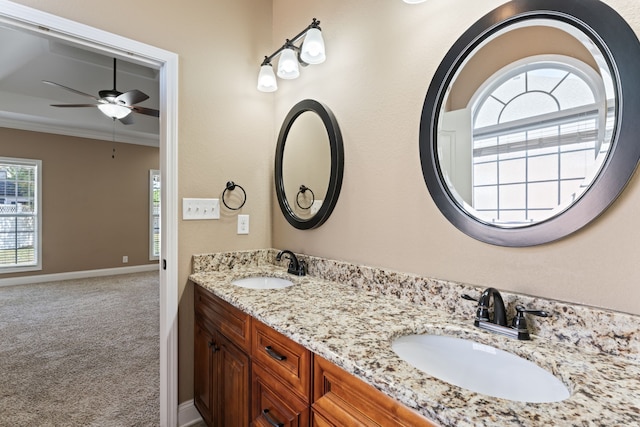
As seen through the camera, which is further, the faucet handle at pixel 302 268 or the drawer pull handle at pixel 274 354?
the faucet handle at pixel 302 268

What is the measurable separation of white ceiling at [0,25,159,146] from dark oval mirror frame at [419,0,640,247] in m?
3.76

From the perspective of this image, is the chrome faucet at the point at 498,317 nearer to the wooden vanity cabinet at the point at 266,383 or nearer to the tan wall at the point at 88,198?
the wooden vanity cabinet at the point at 266,383

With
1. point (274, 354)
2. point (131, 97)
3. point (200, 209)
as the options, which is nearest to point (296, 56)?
point (200, 209)

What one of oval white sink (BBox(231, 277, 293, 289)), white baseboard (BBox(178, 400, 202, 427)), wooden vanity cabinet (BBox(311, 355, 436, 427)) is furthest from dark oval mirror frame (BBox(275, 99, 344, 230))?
white baseboard (BBox(178, 400, 202, 427))

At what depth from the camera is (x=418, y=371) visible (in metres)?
0.74

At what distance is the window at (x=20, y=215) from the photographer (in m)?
5.03

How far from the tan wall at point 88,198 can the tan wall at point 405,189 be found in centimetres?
539

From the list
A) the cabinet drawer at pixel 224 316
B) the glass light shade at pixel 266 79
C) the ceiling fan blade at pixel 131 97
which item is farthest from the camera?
the ceiling fan blade at pixel 131 97

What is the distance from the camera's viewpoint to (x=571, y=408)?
60 cm

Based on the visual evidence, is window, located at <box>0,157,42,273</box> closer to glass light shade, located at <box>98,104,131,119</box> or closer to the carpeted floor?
the carpeted floor

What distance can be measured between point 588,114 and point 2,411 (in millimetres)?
3280

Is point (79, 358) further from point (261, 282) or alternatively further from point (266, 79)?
point (266, 79)

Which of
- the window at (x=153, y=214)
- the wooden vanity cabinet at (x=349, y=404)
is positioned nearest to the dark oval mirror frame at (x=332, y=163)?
the wooden vanity cabinet at (x=349, y=404)

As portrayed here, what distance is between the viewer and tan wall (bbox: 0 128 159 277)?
5.26 metres
